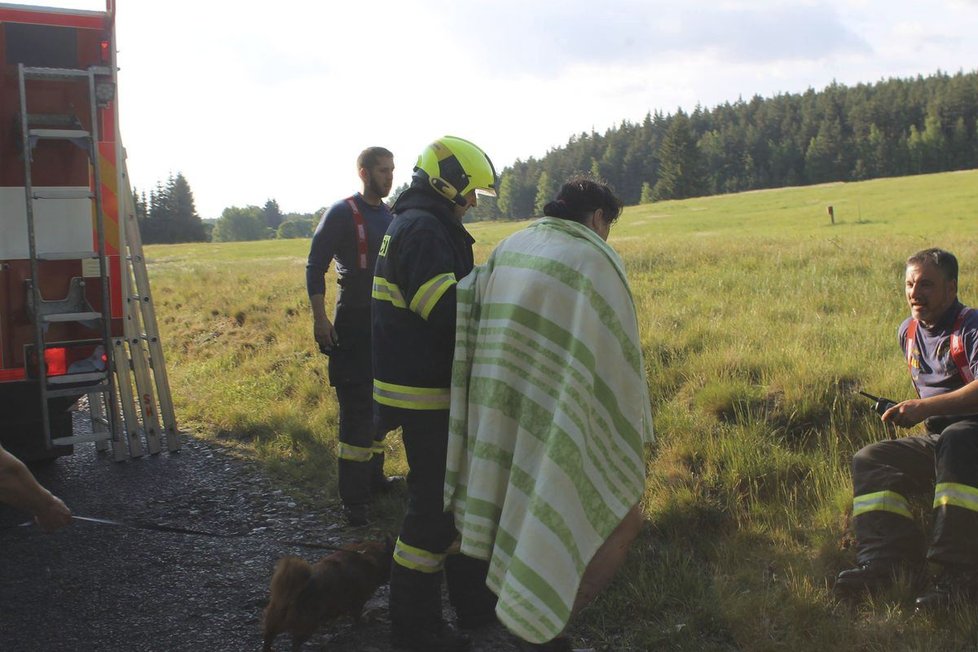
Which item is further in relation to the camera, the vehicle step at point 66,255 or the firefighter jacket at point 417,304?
the vehicle step at point 66,255

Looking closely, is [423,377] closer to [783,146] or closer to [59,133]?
[59,133]

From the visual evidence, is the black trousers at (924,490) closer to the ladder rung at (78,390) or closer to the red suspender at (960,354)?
the red suspender at (960,354)

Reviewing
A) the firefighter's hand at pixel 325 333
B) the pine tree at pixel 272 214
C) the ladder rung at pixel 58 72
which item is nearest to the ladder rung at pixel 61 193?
the ladder rung at pixel 58 72

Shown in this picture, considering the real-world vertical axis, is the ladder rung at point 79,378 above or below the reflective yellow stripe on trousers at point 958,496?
above

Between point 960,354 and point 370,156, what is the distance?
364 cm

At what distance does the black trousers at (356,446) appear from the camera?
5281 millimetres

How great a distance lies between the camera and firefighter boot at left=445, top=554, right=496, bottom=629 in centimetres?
392

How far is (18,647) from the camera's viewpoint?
12.2 ft

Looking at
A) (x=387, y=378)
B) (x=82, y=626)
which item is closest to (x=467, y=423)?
(x=387, y=378)

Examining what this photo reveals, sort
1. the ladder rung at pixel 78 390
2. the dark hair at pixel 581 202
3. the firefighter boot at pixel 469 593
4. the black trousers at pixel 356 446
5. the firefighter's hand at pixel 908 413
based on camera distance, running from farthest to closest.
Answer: the ladder rung at pixel 78 390
the black trousers at pixel 356 446
the firefighter boot at pixel 469 593
the firefighter's hand at pixel 908 413
the dark hair at pixel 581 202

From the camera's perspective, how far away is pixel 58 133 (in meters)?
5.43

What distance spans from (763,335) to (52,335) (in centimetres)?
571

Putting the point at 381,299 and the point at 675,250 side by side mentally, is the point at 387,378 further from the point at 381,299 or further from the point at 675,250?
the point at 675,250

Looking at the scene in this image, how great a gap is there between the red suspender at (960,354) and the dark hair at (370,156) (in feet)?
11.5
